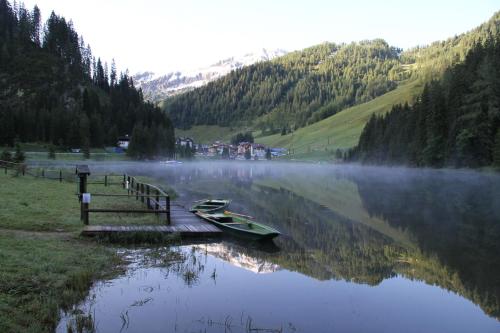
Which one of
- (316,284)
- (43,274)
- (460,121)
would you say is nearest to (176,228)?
(316,284)

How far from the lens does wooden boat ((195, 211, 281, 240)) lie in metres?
23.2

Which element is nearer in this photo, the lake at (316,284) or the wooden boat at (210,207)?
the lake at (316,284)

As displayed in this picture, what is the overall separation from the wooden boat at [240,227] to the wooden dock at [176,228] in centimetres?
53

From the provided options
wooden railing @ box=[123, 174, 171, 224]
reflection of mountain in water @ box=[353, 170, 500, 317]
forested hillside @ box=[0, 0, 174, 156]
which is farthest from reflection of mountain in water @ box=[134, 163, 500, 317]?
forested hillside @ box=[0, 0, 174, 156]

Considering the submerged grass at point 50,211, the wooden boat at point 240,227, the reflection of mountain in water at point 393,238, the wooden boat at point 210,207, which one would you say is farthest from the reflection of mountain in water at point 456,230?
the submerged grass at point 50,211

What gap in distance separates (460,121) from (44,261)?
91953mm

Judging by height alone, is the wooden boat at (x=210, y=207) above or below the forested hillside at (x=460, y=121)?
below

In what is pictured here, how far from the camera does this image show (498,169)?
76.2m

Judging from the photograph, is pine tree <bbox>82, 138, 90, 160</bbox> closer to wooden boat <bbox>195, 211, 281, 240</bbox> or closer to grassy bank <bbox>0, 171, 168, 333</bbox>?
grassy bank <bbox>0, 171, 168, 333</bbox>

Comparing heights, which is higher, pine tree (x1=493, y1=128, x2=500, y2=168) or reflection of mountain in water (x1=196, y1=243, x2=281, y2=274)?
pine tree (x1=493, y1=128, x2=500, y2=168)

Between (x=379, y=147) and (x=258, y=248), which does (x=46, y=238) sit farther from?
(x=379, y=147)

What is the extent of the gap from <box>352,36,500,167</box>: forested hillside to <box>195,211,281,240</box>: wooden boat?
218 feet

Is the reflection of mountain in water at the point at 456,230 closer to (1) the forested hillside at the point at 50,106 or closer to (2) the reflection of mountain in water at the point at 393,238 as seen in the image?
(2) the reflection of mountain in water at the point at 393,238

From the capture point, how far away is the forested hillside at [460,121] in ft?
272
